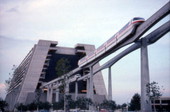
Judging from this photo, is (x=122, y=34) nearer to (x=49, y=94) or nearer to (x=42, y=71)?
(x=49, y=94)

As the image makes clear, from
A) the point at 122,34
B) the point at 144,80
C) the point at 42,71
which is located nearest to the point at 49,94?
the point at 42,71

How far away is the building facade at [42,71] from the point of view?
405 feet

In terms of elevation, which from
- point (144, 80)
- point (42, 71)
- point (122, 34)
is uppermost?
point (122, 34)

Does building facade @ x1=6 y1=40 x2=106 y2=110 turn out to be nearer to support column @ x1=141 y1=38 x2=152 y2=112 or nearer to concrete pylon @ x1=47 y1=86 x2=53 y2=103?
concrete pylon @ x1=47 y1=86 x2=53 y2=103

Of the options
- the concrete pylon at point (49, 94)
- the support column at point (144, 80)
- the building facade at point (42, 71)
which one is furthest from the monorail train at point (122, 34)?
the building facade at point (42, 71)

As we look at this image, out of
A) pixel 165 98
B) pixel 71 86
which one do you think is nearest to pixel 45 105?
pixel 71 86

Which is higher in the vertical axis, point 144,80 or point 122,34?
point 122,34

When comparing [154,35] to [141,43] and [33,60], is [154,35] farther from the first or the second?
[33,60]

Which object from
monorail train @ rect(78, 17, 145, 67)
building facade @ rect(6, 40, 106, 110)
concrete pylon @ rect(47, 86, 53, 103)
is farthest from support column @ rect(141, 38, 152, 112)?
building facade @ rect(6, 40, 106, 110)

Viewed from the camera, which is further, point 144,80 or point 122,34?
point 122,34

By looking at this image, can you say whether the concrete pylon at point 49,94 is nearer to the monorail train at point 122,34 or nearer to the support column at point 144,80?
the monorail train at point 122,34

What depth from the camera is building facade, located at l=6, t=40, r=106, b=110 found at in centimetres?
12331

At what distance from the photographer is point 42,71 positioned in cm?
13638

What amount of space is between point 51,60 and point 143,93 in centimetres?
10093
